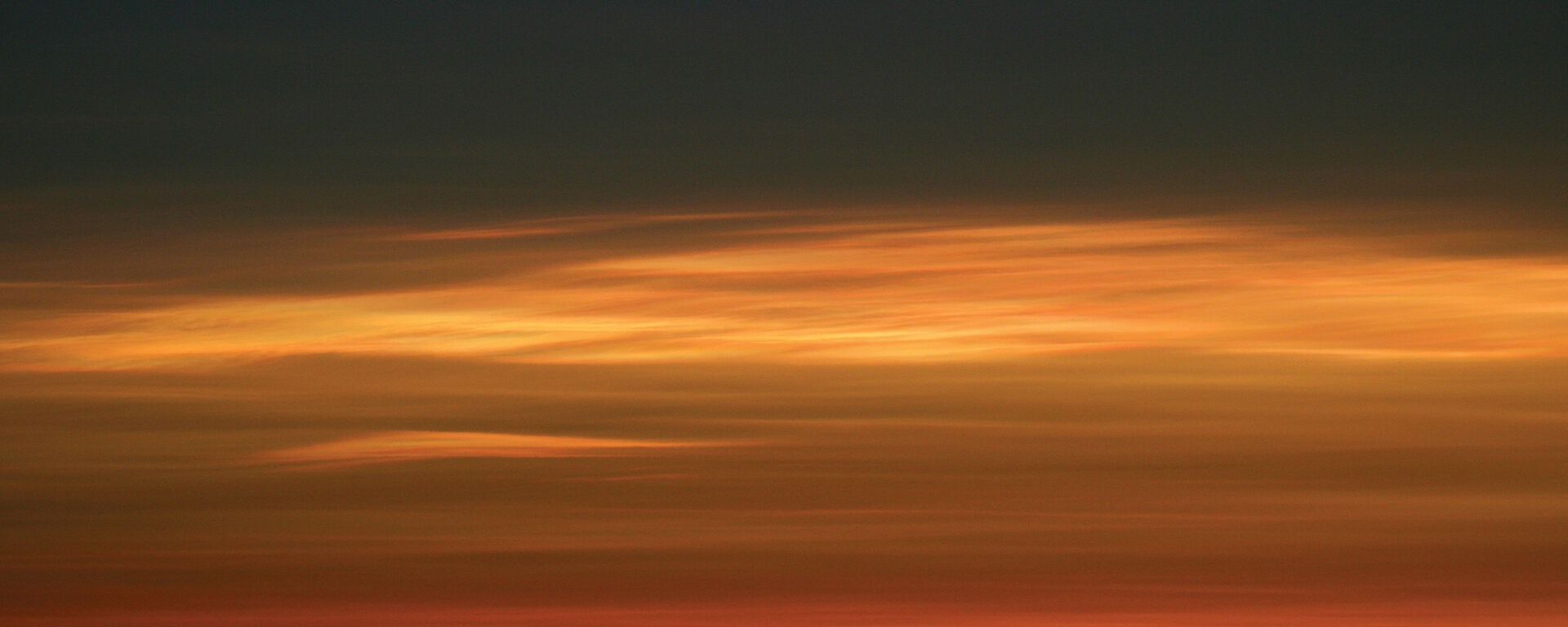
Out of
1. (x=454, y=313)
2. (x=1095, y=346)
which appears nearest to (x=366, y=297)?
(x=454, y=313)

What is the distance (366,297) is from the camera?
20.0 ft

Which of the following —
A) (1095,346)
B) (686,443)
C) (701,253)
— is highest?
(701,253)

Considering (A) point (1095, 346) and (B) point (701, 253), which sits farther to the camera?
(B) point (701, 253)

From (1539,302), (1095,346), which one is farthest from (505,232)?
(1539,302)

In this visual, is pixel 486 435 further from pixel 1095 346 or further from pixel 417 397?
pixel 1095 346

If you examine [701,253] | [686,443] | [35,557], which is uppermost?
[701,253]

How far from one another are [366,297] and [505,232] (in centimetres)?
44

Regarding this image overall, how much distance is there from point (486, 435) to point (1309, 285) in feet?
7.11

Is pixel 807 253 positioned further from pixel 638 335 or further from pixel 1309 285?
pixel 1309 285

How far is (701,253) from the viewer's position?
20.5 feet

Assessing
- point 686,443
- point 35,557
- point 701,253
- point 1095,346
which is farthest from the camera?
point 701,253

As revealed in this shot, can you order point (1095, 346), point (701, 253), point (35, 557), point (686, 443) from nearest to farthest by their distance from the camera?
1. point (35, 557)
2. point (686, 443)
3. point (1095, 346)
4. point (701, 253)

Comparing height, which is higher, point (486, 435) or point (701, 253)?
point (701, 253)

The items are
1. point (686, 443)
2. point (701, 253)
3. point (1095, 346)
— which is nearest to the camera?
point (686, 443)
